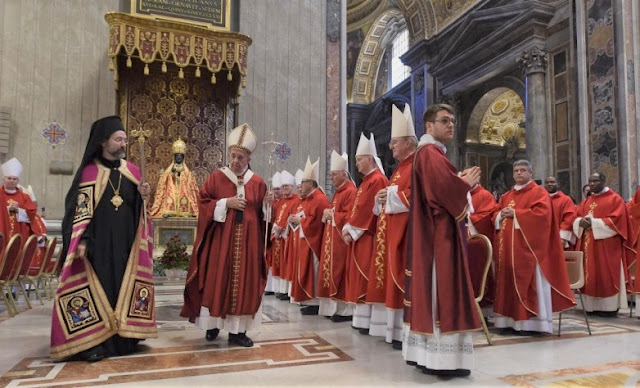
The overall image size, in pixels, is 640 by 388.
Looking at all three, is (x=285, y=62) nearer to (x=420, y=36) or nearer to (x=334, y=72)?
(x=334, y=72)

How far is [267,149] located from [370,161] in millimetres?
5623

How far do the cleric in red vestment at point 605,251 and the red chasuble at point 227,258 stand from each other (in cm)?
473

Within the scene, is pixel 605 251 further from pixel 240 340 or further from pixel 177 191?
pixel 177 191

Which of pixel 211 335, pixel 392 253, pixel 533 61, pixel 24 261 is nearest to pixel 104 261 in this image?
pixel 211 335

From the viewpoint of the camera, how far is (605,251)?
6.86 metres

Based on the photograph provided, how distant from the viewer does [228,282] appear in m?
4.45

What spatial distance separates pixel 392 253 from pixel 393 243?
9 cm

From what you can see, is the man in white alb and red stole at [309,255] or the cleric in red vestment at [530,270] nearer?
the cleric in red vestment at [530,270]

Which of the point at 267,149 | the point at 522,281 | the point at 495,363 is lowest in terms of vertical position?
the point at 495,363

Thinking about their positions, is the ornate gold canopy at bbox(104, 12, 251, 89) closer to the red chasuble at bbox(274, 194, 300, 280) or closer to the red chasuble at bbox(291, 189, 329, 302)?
the red chasuble at bbox(274, 194, 300, 280)

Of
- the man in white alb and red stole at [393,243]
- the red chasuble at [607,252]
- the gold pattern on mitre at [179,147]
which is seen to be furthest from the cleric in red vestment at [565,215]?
the gold pattern on mitre at [179,147]

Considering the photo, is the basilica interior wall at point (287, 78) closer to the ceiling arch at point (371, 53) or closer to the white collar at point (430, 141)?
the white collar at point (430, 141)

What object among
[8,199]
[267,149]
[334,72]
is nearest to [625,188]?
[334,72]

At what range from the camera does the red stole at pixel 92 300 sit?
12.7 feet
